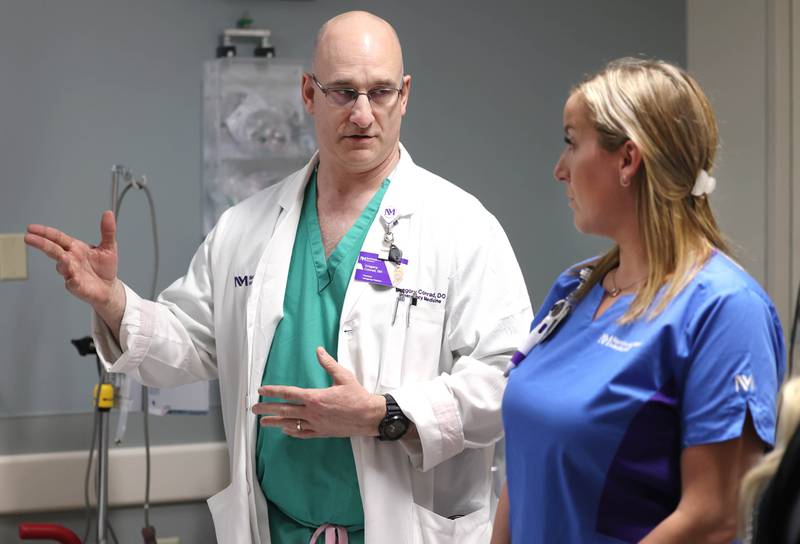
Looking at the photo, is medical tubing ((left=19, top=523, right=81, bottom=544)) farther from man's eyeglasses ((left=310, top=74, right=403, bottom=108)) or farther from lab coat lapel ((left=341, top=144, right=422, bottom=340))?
man's eyeglasses ((left=310, top=74, right=403, bottom=108))

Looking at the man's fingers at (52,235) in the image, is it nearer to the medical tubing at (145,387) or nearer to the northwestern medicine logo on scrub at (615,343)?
the medical tubing at (145,387)

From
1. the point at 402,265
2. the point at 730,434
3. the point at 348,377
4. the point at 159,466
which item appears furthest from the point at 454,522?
the point at 159,466

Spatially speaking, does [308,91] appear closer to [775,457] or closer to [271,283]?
[271,283]

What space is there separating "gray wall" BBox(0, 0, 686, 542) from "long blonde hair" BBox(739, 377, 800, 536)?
86.5 inches

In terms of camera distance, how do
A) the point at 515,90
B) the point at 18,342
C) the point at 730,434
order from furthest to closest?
the point at 515,90 < the point at 18,342 < the point at 730,434

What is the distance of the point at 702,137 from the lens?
130 cm

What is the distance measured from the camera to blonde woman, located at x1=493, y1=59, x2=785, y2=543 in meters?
1.18

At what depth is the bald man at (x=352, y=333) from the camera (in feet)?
5.95

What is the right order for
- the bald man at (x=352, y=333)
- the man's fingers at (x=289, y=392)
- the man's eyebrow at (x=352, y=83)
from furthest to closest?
the man's eyebrow at (x=352, y=83)
the bald man at (x=352, y=333)
the man's fingers at (x=289, y=392)

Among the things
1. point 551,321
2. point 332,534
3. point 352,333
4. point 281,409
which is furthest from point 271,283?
point 551,321

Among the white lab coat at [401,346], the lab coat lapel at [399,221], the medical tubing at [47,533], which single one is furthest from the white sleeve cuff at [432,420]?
the medical tubing at [47,533]

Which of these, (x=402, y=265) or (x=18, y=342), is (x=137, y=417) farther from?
(x=402, y=265)

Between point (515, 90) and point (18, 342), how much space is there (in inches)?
69.1

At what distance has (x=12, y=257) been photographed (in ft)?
8.94
